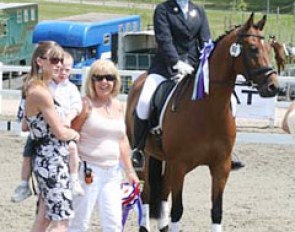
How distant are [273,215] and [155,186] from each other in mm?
1526

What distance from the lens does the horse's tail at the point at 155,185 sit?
8250 mm

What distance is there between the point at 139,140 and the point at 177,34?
3.63 ft

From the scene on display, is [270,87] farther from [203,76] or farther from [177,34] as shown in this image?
[177,34]

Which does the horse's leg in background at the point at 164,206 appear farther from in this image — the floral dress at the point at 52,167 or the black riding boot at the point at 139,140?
the floral dress at the point at 52,167

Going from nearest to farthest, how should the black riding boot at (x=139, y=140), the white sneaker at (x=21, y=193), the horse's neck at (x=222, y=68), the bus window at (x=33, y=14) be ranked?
the white sneaker at (x=21, y=193) < the horse's neck at (x=222, y=68) < the black riding boot at (x=139, y=140) < the bus window at (x=33, y=14)

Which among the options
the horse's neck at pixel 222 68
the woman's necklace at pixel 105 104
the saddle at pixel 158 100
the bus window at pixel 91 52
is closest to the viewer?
the woman's necklace at pixel 105 104

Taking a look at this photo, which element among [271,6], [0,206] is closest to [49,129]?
[0,206]

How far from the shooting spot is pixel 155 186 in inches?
328

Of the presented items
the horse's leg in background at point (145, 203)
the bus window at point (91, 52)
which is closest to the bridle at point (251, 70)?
the horse's leg in background at point (145, 203)

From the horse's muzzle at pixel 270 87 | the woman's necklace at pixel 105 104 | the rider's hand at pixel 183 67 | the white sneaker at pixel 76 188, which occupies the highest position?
the rider's hand at pixel 183 67

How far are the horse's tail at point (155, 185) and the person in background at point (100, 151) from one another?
6.44 feet

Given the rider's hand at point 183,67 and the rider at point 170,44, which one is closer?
the rider's hand at point 183,67

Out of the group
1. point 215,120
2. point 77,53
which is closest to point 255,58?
point 215,120

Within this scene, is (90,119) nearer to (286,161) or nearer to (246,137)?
(286,161)
